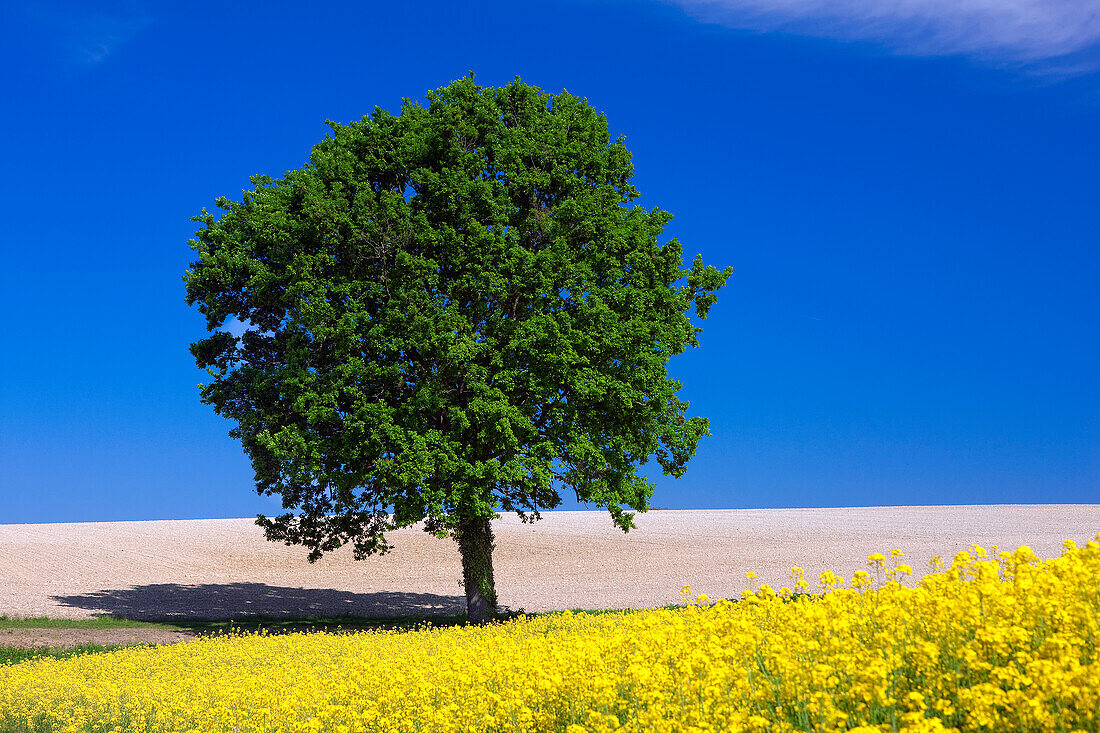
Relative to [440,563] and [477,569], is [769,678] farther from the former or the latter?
[440,563]

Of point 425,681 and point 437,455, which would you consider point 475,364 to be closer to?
point 437,455

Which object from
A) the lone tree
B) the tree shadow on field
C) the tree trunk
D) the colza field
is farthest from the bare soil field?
the colza field

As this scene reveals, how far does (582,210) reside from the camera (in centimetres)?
2078

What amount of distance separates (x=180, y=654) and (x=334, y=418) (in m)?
6.40

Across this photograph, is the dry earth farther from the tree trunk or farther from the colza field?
the colza field

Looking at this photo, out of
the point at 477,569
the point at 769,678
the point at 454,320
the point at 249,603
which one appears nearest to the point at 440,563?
the point at 249,603

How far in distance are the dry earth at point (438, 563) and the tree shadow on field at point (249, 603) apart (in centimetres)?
8

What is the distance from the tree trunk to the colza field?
1083 centimetres

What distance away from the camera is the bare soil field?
28672 mm

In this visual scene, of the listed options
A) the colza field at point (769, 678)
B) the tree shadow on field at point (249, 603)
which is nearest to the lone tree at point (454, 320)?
the tree shadow on field at point (249, 603)

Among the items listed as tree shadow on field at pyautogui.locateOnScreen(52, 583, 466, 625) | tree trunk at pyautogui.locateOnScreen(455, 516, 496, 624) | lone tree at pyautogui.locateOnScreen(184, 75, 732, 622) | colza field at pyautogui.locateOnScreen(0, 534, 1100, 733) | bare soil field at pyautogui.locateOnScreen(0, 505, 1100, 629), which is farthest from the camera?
bare soil field at pyautogui.locateOnScreen(0, 505, 1100, 629)

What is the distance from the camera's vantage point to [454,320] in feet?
61.6

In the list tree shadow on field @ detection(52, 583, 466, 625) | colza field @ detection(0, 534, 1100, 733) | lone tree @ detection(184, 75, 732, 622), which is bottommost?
tree shadow on field @ detection(52, 583, 466, 625)

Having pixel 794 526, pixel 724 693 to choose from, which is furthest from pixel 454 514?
pixel 794 526
